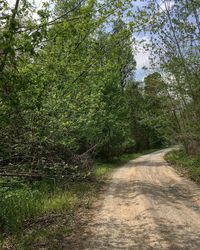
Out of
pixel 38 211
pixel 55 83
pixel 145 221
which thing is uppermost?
pixel 55 83

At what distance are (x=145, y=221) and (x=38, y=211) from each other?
335 cm

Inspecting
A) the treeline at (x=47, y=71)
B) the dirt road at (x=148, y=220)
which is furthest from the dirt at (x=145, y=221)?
the treeline at (x=47, y=71)

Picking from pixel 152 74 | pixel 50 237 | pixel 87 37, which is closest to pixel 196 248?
pixel 50 237

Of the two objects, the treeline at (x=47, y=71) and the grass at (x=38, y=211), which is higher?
the treeline at (x=47, y=71)

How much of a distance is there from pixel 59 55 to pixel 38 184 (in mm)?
5716

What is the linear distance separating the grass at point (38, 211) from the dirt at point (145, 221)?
610mm

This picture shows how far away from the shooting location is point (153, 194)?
13531 millimetres

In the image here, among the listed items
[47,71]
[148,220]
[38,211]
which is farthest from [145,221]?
[47,71]

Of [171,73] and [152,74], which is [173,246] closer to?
[171,73]

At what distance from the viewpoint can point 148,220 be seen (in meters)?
9.27

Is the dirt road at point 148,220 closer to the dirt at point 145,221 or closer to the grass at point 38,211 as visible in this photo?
the dirt at point 145,221

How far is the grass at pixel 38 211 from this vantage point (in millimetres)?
8031

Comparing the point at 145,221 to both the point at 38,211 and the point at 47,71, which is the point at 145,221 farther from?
the point at 47,71

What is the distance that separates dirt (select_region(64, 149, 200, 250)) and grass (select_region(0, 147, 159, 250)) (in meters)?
0.61
